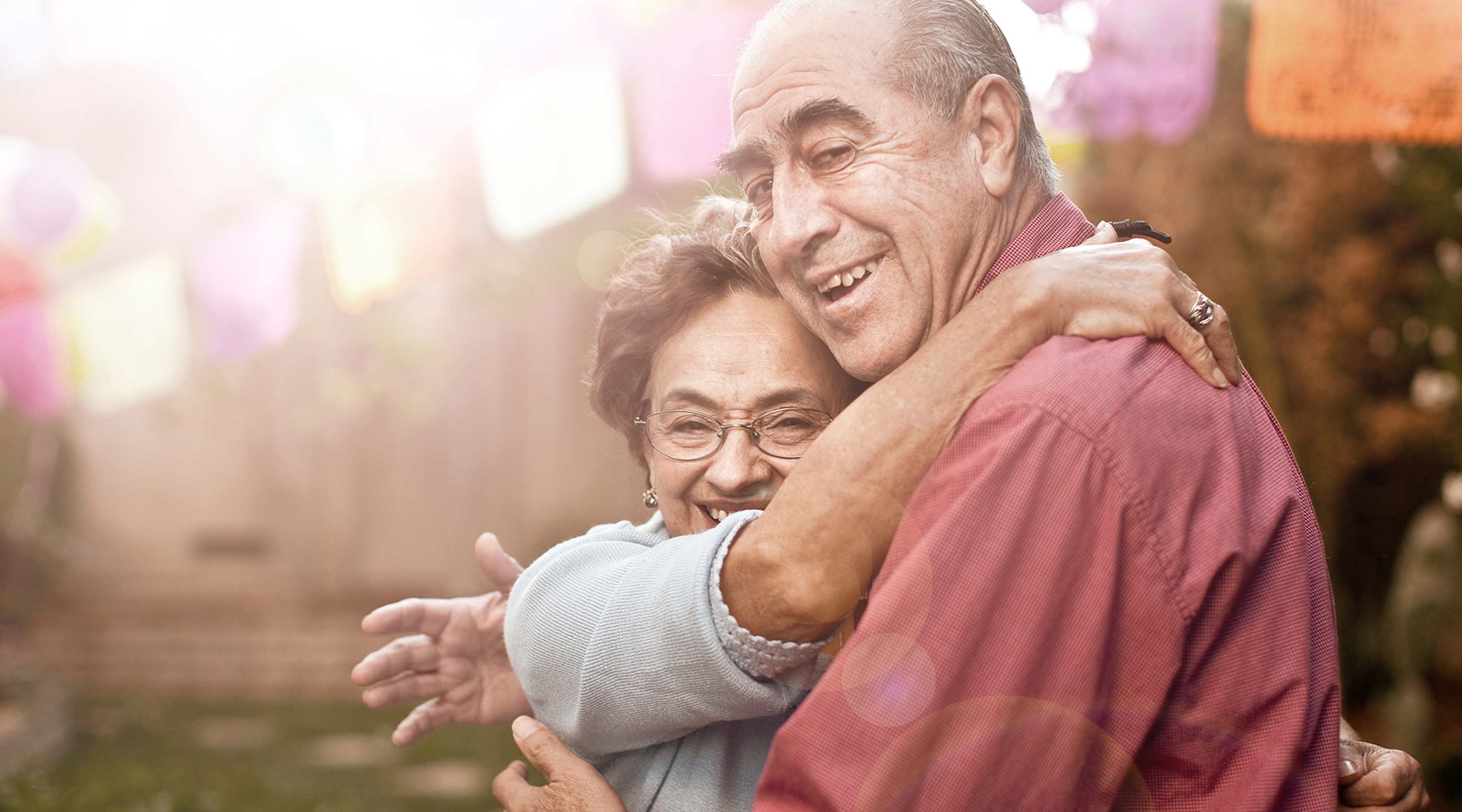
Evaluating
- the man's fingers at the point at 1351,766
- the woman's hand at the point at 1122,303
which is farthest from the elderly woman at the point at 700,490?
the man's fingers at the point at 1351,766

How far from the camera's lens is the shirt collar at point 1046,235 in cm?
153

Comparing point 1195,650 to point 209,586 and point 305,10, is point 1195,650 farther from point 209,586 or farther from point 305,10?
point 209,586

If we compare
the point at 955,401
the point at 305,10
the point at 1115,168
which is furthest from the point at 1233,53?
the point at 955,401

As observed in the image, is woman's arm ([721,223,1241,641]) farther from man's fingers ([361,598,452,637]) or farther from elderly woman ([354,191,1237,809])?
Answer: man's fingers ([361,598,452,637])

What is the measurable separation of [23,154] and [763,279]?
7064mm

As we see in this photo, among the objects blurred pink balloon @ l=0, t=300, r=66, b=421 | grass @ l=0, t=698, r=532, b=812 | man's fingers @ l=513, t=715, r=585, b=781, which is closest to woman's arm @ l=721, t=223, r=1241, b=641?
man's fingers @ l=513, t=715, r=585, b=781

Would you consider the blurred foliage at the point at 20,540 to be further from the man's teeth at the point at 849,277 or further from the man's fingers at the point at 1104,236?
the man's fingers at the point at 1104,236

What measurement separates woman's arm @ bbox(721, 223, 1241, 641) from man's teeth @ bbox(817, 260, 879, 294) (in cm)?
22

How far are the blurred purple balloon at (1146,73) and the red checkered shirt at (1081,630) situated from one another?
4.54 meters

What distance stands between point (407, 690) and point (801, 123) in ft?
4.14

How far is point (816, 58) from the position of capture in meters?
1.53

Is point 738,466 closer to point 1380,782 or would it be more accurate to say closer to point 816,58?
point 816,58

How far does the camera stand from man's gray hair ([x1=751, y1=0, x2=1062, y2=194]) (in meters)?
1.50

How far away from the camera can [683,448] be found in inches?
73.8
